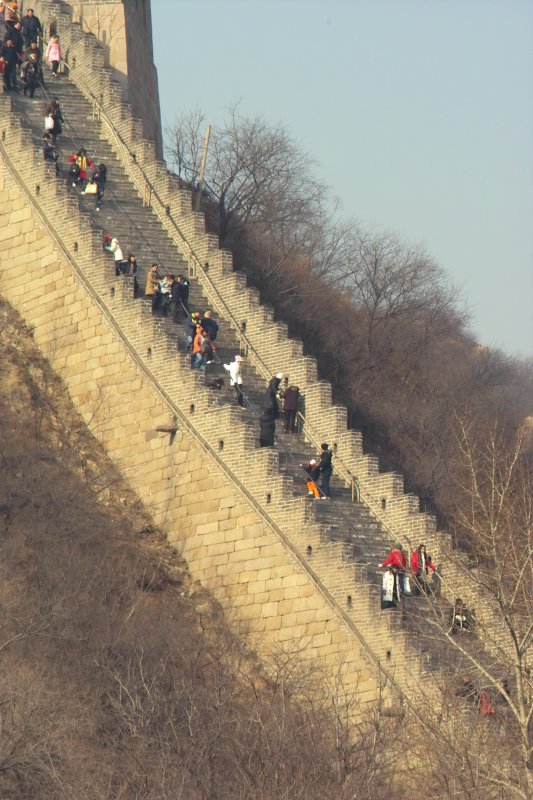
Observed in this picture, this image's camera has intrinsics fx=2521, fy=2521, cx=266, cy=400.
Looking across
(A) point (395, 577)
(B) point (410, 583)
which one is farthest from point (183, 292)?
(A) point (395, 577)

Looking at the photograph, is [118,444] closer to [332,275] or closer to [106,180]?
[106,180]

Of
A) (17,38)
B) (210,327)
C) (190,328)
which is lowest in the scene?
(190,328)

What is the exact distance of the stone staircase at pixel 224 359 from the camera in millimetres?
46531

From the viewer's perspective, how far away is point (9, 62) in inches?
2301

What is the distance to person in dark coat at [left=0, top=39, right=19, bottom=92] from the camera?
58.4 meters

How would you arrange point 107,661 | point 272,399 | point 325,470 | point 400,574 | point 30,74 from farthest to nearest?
point 30,74 < point 272,399 < point 325,470 < point 400,574 < point 107,661

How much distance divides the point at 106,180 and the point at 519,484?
458 inches

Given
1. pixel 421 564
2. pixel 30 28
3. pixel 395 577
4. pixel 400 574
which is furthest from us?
pixel 30 28

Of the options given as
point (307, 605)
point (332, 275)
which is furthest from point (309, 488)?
point (332, 275)

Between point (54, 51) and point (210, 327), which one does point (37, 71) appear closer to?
point (54, 51)

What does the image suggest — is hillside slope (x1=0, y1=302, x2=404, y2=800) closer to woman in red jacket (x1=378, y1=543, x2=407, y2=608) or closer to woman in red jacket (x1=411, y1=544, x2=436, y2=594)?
woman in red jacket (x1=378, y1=543, x2=407, y2=608)

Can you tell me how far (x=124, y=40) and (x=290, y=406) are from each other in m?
16.5

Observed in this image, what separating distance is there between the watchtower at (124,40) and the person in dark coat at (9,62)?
16.6ft

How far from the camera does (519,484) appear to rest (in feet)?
186
